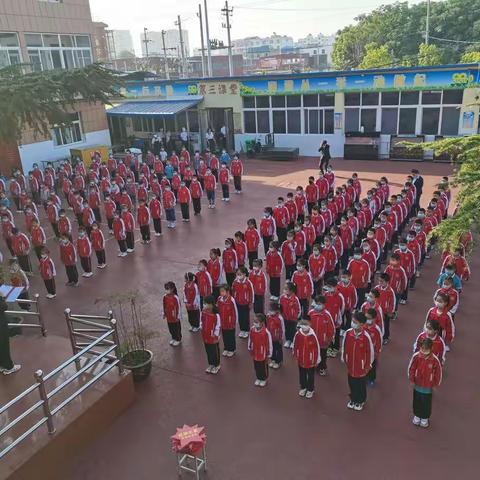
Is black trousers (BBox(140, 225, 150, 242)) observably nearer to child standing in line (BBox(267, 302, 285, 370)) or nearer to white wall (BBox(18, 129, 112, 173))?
child standing in line (BBox(267, 302, 285, 370))

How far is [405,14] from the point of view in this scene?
43625 millimetres

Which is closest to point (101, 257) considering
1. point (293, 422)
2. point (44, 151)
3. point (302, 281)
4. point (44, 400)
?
point (302, 281)

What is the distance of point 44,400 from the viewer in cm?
482

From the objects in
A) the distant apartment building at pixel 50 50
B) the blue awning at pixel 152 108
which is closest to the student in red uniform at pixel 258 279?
the distant apartment building at pixel 50 50

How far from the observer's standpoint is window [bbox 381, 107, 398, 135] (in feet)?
60.7

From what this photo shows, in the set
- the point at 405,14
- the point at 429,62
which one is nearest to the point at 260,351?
the point at 429,62

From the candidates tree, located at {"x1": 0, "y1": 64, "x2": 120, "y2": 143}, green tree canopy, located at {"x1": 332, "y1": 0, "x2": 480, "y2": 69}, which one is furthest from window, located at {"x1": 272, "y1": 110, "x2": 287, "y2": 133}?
green tree canopy, located at {"x1": 332, "y1": 0, "x2": 480, "y2": 69}

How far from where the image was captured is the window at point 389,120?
18.5 m

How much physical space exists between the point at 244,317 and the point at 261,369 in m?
1.31

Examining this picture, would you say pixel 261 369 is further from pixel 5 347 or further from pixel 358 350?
pixel 5 347

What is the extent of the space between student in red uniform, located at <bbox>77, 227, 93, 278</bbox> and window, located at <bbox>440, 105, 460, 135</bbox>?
13803 millimetres

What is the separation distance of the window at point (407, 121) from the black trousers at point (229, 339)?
14.2 meters

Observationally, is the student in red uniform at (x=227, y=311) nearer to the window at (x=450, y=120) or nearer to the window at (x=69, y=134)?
the window at (x=450, y=120)

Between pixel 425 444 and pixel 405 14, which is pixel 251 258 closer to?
pixel 425 444
